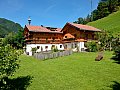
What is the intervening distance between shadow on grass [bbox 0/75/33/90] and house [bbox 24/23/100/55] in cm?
2912

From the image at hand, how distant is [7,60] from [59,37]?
45.6 metres

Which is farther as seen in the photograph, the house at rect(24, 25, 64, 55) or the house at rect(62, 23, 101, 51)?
the house at rect(24, 25, 64, 55)

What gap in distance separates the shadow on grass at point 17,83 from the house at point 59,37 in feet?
95.5

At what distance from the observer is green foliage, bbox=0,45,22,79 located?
579 inches

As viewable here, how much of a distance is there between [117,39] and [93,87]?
28.0 metres

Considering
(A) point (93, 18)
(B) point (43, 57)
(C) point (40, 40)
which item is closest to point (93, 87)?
(B) point (43, 57)

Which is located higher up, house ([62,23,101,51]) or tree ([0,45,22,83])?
house ([62,23,101,51])

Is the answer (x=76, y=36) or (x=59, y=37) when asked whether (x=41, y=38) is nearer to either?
(x=59, y=37)

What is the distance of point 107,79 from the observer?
66.2ft

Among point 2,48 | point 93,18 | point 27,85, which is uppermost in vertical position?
point 93,18

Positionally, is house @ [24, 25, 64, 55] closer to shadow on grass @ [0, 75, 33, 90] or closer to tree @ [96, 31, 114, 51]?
tree @ [96, 31, 114, 51]

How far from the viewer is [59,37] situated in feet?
198

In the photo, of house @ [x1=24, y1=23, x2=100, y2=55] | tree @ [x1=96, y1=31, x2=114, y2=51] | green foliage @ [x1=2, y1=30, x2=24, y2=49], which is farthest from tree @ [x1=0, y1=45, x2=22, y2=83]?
green foliage @ [x1=2, y1=30, x2=24, y2=49]

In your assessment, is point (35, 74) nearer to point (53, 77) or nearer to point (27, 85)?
point (53, 77)
